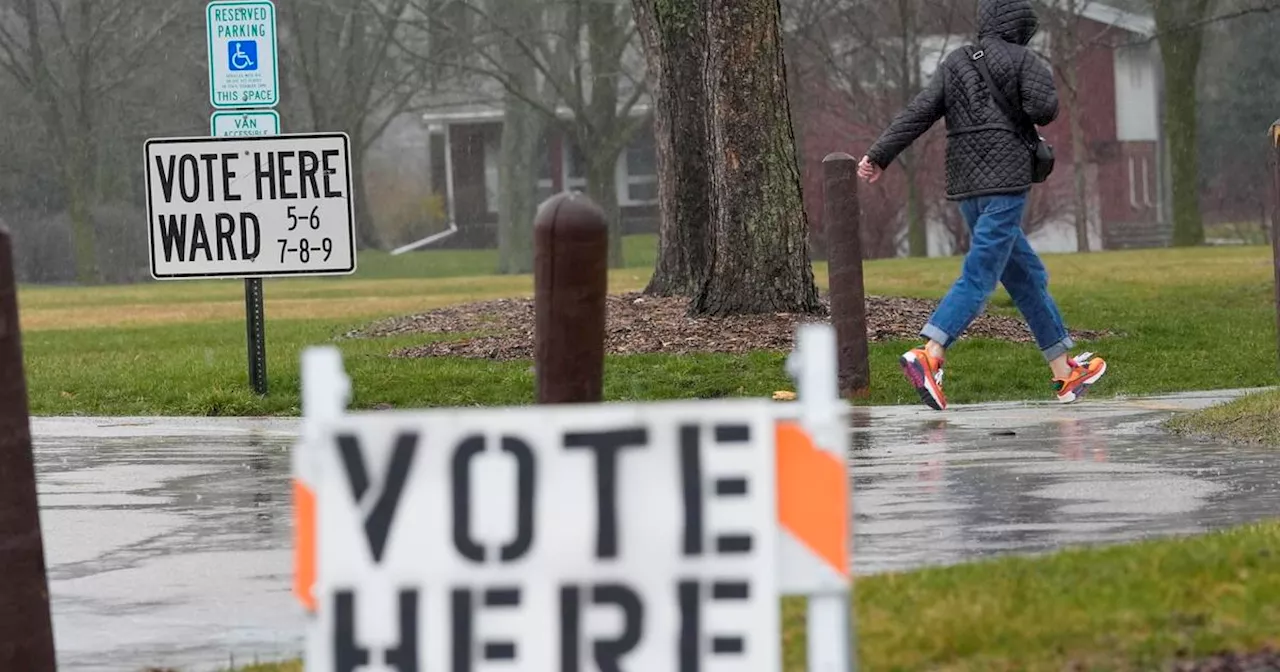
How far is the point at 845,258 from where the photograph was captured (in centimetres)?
1255

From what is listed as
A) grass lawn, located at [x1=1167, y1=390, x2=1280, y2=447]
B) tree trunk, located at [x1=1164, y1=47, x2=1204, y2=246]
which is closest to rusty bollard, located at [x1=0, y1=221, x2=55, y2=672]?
grass lawn, located at [x1=1167, y1=390, x2=1280, y2=447]

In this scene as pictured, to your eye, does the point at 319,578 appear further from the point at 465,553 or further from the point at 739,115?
the point at 739,115

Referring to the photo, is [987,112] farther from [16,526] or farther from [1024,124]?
[16,526]

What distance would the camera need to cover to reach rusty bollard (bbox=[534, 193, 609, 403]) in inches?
196

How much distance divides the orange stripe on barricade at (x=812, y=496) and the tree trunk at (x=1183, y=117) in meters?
45.1

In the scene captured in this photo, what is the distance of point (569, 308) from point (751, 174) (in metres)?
11.2

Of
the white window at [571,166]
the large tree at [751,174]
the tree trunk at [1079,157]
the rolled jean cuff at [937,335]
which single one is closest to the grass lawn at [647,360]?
the large tree at [751,174]

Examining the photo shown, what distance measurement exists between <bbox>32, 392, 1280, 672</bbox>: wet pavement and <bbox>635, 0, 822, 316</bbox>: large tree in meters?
4.02

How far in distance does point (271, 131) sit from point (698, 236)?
22.7 ft

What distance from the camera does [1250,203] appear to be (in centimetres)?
6781

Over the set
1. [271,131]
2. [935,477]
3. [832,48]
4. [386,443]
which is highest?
[832,48]

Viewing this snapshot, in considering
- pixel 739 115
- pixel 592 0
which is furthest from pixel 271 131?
pixel 592 0

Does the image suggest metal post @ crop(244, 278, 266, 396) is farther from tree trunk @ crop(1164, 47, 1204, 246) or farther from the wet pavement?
tree trunk @ crop(1164, 47, 1204, 246)

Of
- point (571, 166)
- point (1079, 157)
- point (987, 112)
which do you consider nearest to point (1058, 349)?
point (987, 112)
